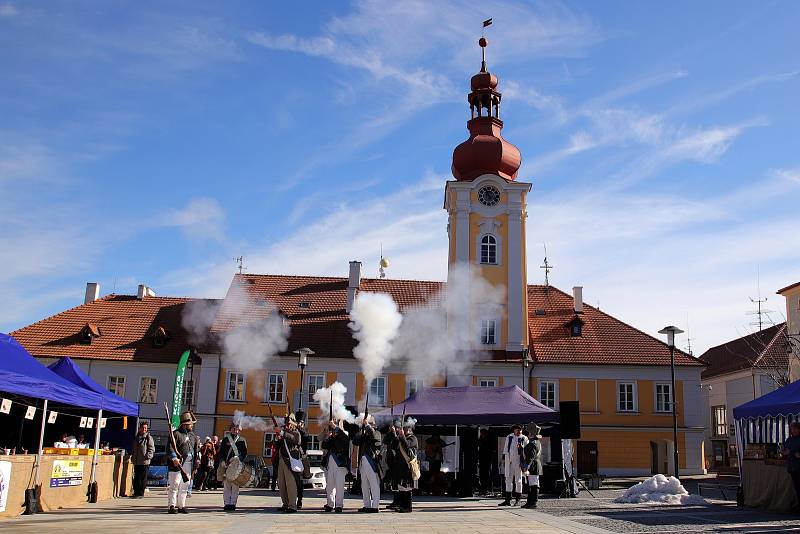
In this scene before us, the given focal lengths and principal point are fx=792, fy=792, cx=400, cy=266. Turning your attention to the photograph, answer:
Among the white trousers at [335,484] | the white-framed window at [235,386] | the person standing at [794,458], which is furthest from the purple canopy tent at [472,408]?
the white-framed window at [235,386]

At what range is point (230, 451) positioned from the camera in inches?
639

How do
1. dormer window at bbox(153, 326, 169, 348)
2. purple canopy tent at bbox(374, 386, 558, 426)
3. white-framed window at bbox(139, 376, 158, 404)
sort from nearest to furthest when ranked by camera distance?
1. purple canopy tent at bbox(374, 386, 558, 426)
2. white-framed window at bbox(139, 376, 158, 404)
3. dormer window at bbox(153, 326, 169, 348)

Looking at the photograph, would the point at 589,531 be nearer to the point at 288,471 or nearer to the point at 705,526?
the point at 705,526

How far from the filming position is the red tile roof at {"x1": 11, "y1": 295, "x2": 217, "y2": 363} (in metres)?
39.8

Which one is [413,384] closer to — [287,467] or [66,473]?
[287,467]

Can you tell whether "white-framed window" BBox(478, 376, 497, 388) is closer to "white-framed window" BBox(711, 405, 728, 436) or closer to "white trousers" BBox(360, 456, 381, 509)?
"white-framed window" BBox(711, 405, 728, 436)

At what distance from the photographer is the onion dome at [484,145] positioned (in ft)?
137

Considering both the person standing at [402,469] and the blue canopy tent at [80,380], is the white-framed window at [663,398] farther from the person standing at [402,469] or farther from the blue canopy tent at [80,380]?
Answer: the blue canopy tent at [80,380]

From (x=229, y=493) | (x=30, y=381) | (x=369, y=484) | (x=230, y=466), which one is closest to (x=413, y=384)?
(x=369, y=484)

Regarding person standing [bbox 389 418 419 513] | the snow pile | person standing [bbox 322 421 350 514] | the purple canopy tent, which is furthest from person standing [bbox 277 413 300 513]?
the snow pile

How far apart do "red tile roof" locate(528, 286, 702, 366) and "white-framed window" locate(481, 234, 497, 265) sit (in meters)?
4.26

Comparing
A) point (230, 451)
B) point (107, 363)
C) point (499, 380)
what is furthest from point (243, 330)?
point (230, 451)

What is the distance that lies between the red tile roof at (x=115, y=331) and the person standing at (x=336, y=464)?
82.7ft

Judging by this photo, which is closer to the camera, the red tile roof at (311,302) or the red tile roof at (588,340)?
the red tile roof at (311,302)
